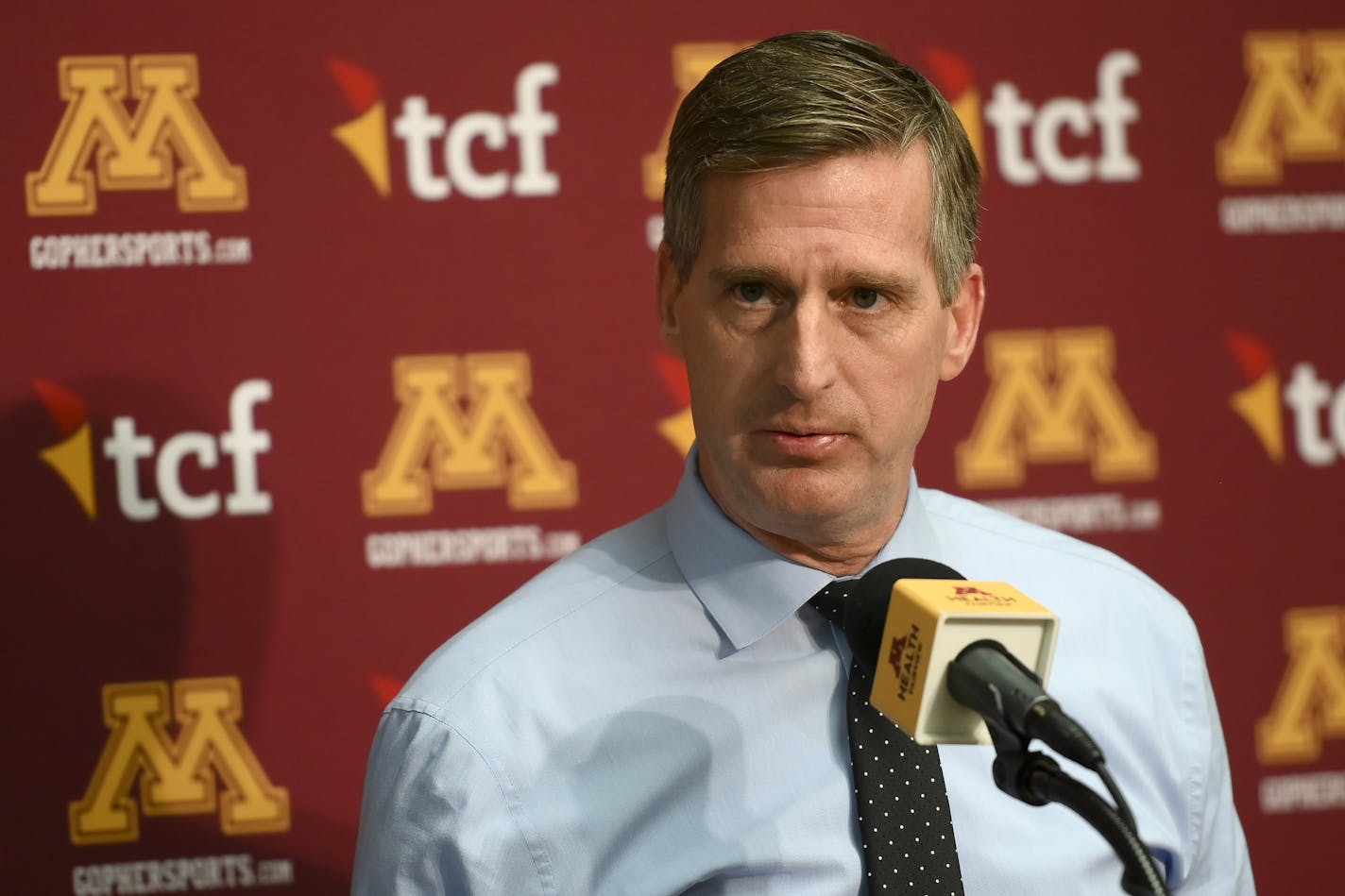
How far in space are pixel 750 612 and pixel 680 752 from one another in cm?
14

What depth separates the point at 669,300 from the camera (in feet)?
4.50

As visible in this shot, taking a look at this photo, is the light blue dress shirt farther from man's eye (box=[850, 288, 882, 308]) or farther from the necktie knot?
man's eye (box=[850, 288, 882, 308])

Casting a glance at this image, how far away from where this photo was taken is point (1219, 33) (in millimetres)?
2250

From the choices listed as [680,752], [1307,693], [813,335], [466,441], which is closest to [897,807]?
[680,752]

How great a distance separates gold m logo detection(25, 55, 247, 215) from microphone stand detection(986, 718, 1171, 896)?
1.55 metres

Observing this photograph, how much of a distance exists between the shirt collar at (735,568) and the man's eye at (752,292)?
18 centimetres

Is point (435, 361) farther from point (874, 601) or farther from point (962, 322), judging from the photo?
point (874, 601)

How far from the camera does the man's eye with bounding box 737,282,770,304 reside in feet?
4.08

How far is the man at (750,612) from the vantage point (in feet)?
3.90

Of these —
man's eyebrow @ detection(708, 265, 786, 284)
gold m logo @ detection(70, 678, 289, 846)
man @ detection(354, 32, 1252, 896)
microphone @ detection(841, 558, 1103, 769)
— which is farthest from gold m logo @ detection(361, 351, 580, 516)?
microphone @ detection(841, 558, 1103, 769)

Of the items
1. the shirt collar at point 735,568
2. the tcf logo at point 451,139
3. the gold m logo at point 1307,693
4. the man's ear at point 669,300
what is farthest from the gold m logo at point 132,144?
the gold m logo at point 1307,693

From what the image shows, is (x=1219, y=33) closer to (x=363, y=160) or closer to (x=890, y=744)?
(x=363, y=160)

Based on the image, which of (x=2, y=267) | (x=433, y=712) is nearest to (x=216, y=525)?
(x=2, y=267)

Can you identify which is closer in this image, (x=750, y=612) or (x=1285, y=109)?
(x=750, y=612)
